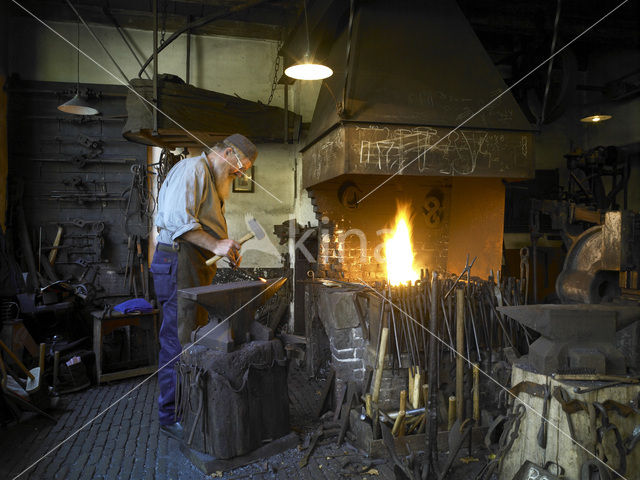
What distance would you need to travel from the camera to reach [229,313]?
2811 millimetres

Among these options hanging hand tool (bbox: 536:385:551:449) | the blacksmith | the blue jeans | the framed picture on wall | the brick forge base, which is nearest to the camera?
hanging hand tool (bbox: 536:385:551:449)

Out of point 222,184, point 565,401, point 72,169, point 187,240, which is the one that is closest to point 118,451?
point 187,240

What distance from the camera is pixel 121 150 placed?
18.5 feet

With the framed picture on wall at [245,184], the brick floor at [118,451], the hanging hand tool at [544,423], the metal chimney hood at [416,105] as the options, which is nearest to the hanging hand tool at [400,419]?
the brick floor at [118,451]

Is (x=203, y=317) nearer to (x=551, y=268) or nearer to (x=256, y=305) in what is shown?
(x=256, y=305)

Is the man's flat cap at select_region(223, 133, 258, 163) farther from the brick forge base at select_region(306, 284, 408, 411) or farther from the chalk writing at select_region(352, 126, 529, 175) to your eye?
the brick forge base at select_region(306, 284, 408, 411)

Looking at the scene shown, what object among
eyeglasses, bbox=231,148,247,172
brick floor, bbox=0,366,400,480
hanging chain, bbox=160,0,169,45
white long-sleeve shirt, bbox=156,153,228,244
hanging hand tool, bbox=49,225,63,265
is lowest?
brick floor, bbox=0,366,400,480

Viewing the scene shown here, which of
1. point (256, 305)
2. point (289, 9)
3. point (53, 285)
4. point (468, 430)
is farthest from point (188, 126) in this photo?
point (468, 430)

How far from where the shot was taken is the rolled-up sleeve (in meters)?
3.00

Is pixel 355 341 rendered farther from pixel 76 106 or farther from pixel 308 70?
pixel 76 106

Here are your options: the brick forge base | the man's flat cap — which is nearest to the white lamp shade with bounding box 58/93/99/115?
the man's flat cap

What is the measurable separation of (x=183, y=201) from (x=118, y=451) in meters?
1.67

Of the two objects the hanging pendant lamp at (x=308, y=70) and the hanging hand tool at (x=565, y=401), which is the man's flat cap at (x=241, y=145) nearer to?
the hanging pendant lamp at (x=308, y=70)

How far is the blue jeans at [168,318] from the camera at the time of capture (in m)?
3.15
